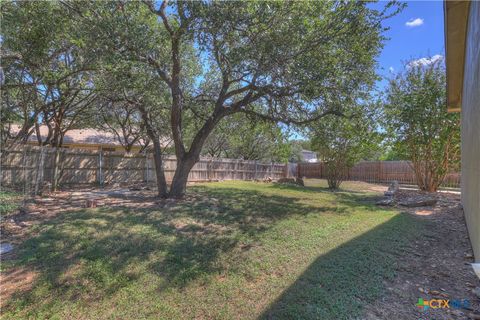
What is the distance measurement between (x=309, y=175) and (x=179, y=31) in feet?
56.9

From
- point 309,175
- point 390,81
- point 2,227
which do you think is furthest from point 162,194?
point 309,175

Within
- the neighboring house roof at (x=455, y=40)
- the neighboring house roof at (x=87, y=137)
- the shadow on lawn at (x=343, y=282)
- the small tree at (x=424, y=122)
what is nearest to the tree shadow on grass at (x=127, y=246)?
the shadow on lawn at (x=343, y=282)

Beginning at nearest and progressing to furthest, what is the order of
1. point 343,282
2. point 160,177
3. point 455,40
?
point 343,282 < point 455,40 < point 160,177

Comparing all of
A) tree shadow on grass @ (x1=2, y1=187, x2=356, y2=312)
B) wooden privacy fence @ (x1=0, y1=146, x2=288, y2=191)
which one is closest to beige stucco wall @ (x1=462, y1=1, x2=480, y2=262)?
tree shadow on grass @ (x1=2, y1=187, x2=356, y2=312)

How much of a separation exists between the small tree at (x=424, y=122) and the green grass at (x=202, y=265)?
6.26 meters

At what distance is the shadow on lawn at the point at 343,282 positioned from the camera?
2885mm

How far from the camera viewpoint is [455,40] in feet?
17.5

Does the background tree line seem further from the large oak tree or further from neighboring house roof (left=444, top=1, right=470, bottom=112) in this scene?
neighboring house roof (left=444, top=1, right=470, bottom=112)

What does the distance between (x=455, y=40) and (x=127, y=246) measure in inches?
274

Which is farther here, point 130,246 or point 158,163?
point 158,163

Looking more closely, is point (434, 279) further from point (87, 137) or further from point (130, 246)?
point (87, 137)

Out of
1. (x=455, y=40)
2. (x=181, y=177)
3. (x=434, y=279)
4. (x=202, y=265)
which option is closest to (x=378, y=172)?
(x=455, y=40)

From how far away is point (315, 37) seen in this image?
606 cm

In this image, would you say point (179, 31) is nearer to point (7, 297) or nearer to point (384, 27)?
point (384, 27)
